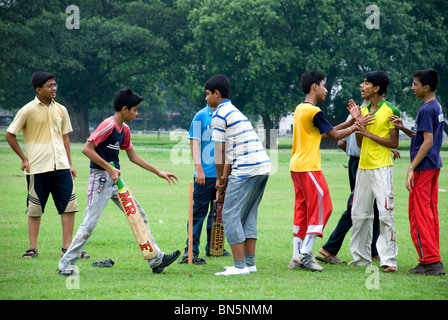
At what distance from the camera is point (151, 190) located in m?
15.9

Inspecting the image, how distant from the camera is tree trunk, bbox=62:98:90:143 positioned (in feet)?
161

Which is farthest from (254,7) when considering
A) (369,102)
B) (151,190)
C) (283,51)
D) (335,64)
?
(369,102)

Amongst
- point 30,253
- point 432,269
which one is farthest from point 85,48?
point 432,269

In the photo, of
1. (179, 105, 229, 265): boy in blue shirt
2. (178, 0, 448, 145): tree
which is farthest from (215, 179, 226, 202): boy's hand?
(178, 0, 448, 145): tree

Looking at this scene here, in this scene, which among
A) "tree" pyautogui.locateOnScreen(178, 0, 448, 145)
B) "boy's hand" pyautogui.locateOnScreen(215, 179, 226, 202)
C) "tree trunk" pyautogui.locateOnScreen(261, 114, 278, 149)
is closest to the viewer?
"boy's hand" pyautogui.locateOnScreen(215, 179, 226, 202)

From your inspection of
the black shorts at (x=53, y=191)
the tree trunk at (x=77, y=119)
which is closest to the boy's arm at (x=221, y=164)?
the black shorts at (x=53, y=191)

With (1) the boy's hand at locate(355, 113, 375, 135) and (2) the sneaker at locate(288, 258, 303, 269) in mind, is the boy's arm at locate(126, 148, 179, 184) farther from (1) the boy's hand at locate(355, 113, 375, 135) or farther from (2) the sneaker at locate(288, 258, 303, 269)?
(1) the boy's hand at locate(355, 113, 375, 135)

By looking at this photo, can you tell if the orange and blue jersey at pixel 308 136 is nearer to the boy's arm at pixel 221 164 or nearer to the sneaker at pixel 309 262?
the boy's arm at pixel 221 164

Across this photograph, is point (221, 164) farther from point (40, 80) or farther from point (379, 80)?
point (40, 80)

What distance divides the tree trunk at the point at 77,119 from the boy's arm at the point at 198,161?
42.3m

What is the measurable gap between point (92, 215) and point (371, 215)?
10.4 ft

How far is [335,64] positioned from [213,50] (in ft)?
27.4

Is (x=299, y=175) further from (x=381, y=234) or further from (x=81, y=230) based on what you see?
(x=81, y=230)

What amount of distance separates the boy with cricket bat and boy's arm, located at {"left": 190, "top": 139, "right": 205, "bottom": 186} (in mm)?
566
